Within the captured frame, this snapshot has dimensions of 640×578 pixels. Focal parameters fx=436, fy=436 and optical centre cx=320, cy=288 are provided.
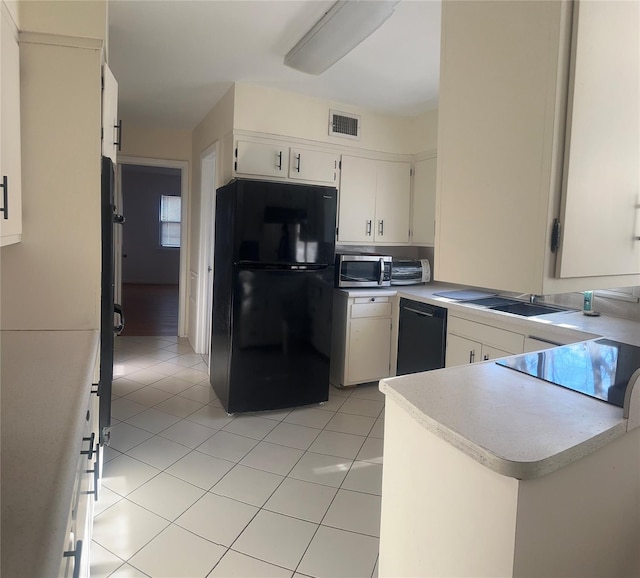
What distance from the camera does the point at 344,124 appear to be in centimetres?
372

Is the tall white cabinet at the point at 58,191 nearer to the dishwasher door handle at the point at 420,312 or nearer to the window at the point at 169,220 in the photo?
the dishwasher door handle at the point at 420,312

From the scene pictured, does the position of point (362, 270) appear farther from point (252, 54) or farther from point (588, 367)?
point (588, 367)

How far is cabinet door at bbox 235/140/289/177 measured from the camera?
330 cm

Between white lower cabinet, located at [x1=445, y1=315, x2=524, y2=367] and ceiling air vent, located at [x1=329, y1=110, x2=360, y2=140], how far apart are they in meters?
1.80

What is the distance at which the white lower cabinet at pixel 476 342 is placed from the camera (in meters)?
2.59

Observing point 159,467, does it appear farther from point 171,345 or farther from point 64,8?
point 171,345

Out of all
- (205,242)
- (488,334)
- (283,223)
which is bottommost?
(488,334)

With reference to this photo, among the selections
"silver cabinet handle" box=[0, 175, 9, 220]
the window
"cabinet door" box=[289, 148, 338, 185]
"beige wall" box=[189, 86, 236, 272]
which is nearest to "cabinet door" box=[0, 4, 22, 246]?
"silver cabinet handle" box=[0, 175, 9, 220]

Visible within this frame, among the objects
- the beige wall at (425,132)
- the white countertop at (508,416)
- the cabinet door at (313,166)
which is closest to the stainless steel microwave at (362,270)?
the cabinet door at (313,166)

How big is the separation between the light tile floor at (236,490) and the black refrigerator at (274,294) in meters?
0.20

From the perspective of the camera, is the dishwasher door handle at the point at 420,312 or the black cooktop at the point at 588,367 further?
the dishwasher door handle at the point at 420,312

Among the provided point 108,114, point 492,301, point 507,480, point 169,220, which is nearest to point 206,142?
point 108,114

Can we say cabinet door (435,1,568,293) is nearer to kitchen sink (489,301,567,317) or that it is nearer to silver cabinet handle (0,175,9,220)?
silver cabinet handle (0,175,9,220)

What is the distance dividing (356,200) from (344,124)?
2.12 ft
